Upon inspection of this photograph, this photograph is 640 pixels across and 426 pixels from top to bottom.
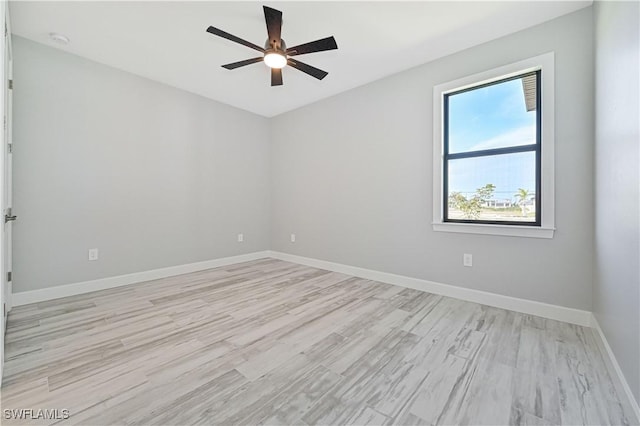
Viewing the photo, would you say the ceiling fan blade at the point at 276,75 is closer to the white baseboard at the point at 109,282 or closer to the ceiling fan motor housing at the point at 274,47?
the ceiling fan motor housing at the point at 274,47

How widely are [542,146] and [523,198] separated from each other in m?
0.49

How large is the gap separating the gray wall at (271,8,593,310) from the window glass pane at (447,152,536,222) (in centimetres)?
22

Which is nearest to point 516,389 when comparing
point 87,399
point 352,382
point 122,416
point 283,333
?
point 352,382

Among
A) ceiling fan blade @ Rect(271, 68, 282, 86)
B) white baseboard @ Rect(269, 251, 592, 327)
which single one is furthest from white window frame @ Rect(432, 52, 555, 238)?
ceiling fan blade @ Rect(271, 68, 282, 86)

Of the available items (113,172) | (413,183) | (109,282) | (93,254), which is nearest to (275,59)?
(413,183)

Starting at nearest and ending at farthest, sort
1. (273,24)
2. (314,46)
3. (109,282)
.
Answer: (273,24) < (314,46) < (109,282)

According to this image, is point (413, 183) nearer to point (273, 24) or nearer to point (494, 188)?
point (494, 188)

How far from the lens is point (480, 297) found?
2.77 meters

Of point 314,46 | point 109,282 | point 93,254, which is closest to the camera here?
point 314,46

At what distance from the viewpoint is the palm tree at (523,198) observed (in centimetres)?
257

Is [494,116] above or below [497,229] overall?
above

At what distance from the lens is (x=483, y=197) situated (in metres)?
2.83

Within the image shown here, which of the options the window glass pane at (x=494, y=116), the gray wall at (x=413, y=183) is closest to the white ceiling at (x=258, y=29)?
the gray wall at (x=413, y=183)

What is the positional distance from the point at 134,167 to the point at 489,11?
4.15 meters
